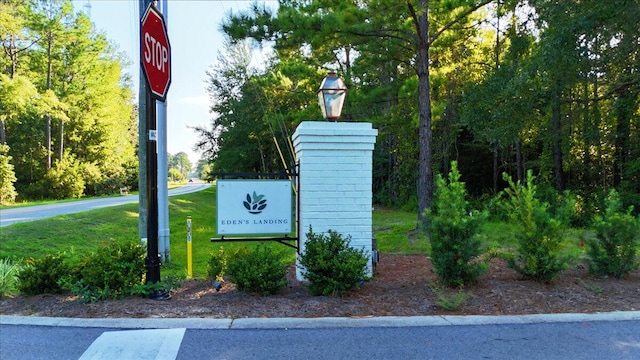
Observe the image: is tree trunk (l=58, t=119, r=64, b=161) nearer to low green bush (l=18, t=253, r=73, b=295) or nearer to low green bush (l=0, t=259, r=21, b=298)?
low green bush (l=0, t=259, r=21, b=298)

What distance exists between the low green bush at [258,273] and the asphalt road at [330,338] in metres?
0.72

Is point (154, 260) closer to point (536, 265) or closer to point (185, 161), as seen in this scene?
point (536, 265)

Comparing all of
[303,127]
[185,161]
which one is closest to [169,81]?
[303,127]

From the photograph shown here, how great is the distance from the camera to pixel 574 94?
17875 mm

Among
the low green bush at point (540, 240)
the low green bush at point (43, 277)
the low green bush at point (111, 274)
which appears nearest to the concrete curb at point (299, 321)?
the low green bush at point (111, 274)

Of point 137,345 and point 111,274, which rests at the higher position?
point 111,274

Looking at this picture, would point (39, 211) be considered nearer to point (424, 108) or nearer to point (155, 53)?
point (424, 108)

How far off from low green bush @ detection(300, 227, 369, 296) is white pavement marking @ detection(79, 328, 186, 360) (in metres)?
1.52

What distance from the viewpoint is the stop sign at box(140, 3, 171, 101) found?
4.43 m

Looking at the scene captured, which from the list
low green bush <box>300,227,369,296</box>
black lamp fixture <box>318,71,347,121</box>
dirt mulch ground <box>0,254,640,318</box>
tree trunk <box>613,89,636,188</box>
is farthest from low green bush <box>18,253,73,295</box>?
tree trunk <box>613,89,636,188</box>

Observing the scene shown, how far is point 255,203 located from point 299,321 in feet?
6.08

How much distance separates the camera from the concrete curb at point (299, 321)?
149 inches

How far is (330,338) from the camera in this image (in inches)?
139

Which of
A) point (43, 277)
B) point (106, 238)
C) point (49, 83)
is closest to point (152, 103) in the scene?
point (43, 277)
